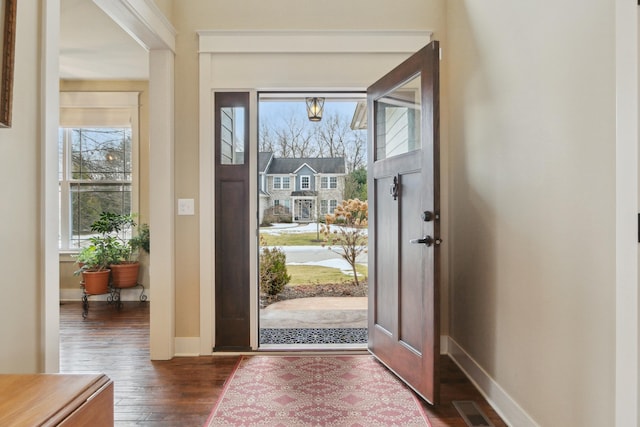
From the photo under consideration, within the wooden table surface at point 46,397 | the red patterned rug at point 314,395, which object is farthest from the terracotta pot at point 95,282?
the wooden table surface at point 46,397

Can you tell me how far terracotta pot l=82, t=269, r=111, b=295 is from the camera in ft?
13.0

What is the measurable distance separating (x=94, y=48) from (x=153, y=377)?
127 inches

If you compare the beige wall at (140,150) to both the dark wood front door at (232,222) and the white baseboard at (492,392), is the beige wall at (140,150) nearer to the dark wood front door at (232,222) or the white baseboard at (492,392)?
the dark wood front door at (232,222)

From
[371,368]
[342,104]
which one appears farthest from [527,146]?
[342,104]

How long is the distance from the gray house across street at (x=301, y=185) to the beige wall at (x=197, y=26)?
2.29 meters

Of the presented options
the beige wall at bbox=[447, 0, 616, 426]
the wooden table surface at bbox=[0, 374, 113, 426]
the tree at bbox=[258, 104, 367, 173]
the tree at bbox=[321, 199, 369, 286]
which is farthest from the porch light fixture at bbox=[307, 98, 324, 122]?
the wooden table surface at bbox=[0, 374, 113, 426]

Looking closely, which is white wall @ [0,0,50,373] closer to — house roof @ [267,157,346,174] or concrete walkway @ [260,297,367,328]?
concrete walkway @ [260,297,367,328]

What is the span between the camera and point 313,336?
3154 mm

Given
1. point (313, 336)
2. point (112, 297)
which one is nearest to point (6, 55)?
point (313, 336)

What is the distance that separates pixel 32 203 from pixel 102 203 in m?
3.50

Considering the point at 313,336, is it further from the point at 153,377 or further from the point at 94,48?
the point at 94,48

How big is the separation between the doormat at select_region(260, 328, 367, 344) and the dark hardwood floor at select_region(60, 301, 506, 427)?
0.50 meters

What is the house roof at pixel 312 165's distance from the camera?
200 inches

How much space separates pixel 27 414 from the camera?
761 mm
